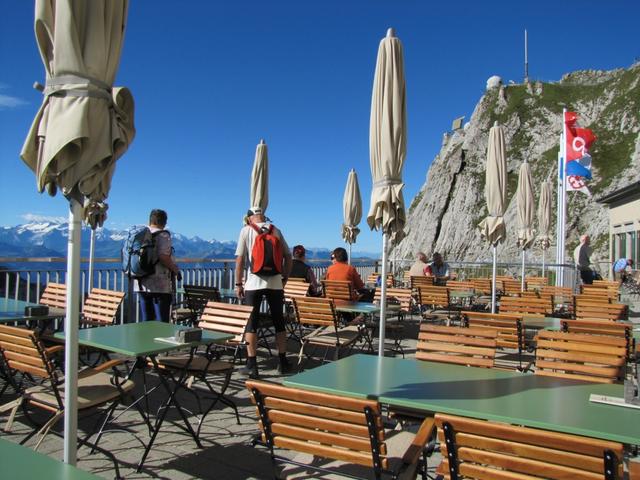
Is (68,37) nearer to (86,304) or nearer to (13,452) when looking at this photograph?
(13,452)

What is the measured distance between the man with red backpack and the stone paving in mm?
1244

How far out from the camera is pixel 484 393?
2.95 meters

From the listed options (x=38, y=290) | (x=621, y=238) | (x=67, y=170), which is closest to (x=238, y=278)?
(x=38, y=290)

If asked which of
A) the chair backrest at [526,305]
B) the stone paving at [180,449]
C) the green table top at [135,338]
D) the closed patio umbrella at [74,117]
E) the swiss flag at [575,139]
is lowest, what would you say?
the stone paving at [180,449]

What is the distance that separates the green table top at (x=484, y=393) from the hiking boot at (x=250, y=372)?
257 centimetres

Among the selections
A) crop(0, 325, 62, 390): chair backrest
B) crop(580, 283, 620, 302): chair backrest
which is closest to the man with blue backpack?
crop(0, 325, 62, 390): chair backrest

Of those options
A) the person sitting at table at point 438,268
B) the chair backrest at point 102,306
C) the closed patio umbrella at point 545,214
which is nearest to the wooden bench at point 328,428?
the chair backrest at point 102,306

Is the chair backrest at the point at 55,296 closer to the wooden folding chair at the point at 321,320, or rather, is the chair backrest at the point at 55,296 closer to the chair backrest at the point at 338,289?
the wooden folding chair at the point at 321,320

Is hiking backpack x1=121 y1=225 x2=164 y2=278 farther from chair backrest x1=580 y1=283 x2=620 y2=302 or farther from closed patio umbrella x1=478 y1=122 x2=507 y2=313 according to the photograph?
chair backrest x1=580 y1=283 x2=620 y2=302

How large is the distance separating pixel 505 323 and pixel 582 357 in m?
2.12

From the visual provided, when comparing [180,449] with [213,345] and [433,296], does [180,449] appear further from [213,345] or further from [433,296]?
[433,296]

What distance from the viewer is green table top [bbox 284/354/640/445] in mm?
2439

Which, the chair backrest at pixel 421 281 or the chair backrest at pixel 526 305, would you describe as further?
the chair backrest at pixel 421 281

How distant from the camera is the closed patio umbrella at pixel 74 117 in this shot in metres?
2.55
